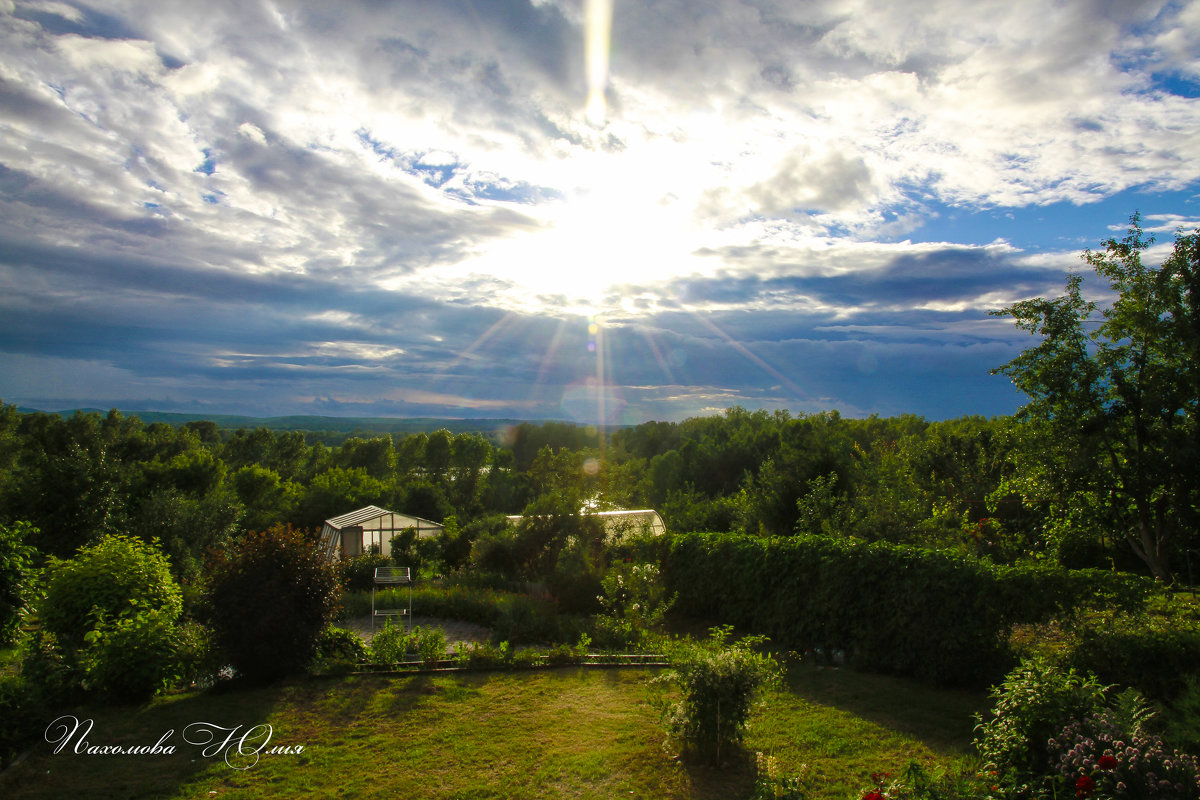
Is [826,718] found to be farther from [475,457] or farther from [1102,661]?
[475,457]

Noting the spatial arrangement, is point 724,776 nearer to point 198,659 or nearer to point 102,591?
point 198,659

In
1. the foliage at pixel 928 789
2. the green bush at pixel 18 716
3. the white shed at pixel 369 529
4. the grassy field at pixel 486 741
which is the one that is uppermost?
the foliage at pixel 928 789

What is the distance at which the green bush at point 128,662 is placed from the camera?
7344 millimetres

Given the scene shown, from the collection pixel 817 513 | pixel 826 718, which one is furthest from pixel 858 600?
pixel 817 513

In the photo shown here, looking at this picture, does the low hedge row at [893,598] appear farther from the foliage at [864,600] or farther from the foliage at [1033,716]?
the foliage at [1033,716]

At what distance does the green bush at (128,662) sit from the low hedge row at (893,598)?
8706 mm

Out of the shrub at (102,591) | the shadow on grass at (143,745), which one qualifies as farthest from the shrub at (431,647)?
the shrub at (102,591)

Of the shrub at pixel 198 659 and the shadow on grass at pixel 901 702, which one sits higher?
the shrub at pixel 198 659

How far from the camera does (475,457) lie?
56781mm

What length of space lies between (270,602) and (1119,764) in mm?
8684

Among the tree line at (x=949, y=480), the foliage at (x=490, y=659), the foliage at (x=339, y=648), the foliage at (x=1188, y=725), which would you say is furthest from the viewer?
the tree line at (x=949, y=480)

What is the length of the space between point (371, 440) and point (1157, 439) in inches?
2530

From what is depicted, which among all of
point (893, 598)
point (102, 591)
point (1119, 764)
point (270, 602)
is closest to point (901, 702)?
point (893, 598)

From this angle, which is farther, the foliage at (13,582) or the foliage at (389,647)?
the foliage at (13,582)
